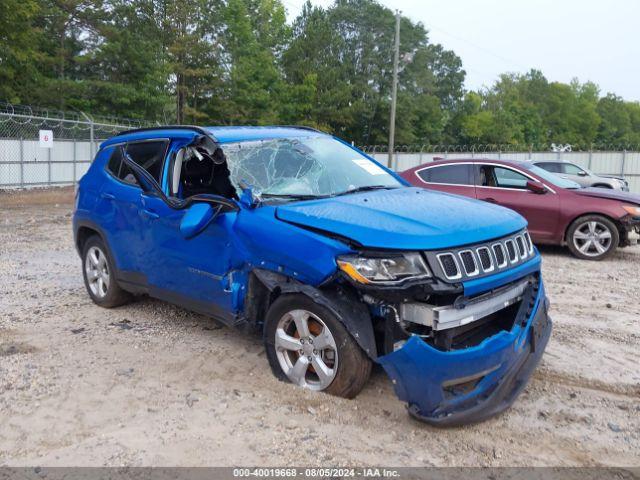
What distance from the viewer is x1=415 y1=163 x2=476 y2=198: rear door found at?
9.60m

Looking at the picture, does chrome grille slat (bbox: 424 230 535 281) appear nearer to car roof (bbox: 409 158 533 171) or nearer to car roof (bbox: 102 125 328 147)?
car roof (bbox: 102 125 328 147)

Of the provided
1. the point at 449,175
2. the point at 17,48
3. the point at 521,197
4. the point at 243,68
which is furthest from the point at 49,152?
the point at 243,68

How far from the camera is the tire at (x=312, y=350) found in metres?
3.54

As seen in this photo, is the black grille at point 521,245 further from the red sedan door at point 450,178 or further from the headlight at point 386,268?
the red sedan door at point 450,178

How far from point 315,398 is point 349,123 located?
5066 centimetres

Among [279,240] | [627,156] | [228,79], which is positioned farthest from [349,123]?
[279,240]

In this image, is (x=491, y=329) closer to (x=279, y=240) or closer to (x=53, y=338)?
(x=279, y=240)

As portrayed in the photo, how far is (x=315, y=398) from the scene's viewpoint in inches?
146

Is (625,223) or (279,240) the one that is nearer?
(279,240)

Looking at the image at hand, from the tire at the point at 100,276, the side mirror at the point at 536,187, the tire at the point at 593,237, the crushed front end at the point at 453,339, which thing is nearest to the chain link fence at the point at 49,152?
the side mirror at the point at 536,187

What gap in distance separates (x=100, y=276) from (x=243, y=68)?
35.1 m

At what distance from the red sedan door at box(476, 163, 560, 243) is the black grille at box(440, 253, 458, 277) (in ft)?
20.0

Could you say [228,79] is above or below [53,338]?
above

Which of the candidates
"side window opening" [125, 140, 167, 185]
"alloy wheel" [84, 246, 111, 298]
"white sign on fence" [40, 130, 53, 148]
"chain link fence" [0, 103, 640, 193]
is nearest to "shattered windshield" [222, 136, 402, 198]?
"side window opening" [125, 140, 167, 185]
